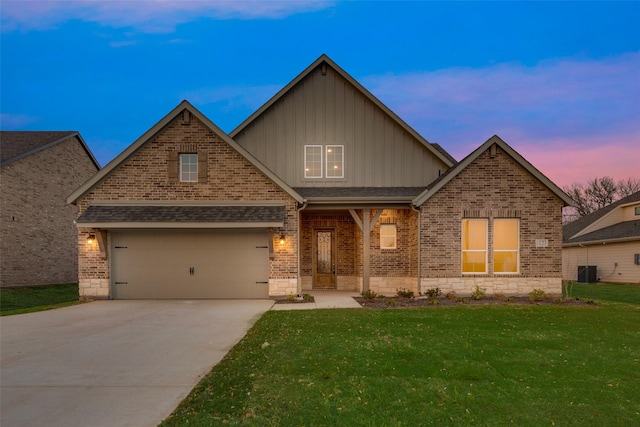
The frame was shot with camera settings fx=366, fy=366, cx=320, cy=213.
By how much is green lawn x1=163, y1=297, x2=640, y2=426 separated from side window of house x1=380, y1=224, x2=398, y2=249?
635 cm

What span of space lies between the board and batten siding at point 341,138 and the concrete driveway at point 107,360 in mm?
7069

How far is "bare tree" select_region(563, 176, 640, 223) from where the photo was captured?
40312 mm

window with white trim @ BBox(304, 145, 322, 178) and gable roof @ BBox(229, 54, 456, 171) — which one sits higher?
gable roof @ BBox(229, 54, 456, 171)

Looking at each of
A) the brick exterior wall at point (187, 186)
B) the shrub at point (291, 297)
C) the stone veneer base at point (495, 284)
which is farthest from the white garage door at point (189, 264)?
the stone veneer base at point (495, 284)

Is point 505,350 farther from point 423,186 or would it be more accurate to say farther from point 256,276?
point 423,186

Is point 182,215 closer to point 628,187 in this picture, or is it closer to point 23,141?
point 23,141

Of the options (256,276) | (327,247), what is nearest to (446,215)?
(327,247)

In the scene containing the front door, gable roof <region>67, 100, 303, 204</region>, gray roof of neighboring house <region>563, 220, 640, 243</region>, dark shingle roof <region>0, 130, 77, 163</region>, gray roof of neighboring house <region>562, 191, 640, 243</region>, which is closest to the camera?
gable roof <region>67, 100, 303, 204</region>

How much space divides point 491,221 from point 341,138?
6616 millimetres

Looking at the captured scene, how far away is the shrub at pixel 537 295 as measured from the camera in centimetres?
1186

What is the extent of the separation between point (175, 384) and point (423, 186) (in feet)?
41.5

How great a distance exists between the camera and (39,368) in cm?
548

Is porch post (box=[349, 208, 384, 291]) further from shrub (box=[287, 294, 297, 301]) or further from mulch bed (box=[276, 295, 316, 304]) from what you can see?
shrub (box=[287, 294, 297, 301])

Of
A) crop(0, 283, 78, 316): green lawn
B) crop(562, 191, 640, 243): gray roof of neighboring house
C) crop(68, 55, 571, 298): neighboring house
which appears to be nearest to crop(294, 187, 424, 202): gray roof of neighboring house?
crop(68, 55, 571, 298): neighboring house
